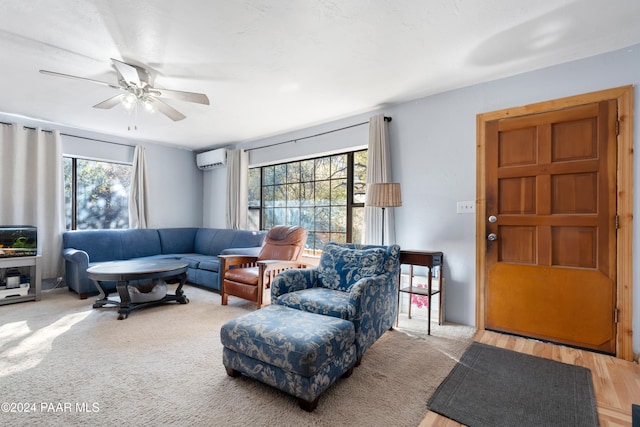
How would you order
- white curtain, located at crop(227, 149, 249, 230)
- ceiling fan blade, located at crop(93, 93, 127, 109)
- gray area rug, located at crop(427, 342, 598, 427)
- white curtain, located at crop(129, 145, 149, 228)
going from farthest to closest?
white curtain, located at crop(227, 149, 249, 230) < white curtain, located at crop(129, 145, 149, 228) < ceiling fan blade, located at crop(93, 93, 127, 109) < gray area rug, located at crop(427, 342, 598, 427)

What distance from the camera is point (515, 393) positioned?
180cm

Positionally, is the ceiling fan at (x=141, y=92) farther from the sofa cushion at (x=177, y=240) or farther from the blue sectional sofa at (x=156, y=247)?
the sofa cushion at (x=177, y=240)

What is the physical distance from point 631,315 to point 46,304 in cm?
566

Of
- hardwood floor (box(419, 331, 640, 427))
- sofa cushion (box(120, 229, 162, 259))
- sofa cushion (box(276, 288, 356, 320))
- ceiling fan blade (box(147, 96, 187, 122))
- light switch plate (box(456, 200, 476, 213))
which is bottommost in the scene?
hardwood floor (box(419, 331, 640, 427))

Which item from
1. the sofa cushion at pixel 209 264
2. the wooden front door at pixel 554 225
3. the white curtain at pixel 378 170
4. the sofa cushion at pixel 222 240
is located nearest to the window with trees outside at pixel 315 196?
the white curtain at pixel 378 170

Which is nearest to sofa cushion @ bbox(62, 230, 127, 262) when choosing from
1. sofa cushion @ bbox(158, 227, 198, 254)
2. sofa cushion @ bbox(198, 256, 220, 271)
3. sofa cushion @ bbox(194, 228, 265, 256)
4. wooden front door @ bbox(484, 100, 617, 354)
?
sofa cushion @ bbox(158, 227, 198, 254)

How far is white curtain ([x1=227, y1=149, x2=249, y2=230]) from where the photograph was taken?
5.05 metres

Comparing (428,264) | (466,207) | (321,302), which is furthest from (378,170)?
(321,302)

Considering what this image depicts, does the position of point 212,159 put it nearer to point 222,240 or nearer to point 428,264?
point 222,240

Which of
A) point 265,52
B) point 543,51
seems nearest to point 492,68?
point 543,51

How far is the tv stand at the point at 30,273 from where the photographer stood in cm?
346

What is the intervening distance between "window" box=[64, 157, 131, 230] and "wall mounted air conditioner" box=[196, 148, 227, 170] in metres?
1.19

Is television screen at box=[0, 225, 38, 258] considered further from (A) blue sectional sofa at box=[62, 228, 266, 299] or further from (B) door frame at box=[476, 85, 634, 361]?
(B) door frame at box=[476, 85, 634, 361]

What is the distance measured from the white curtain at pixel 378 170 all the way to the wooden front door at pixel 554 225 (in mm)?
960
